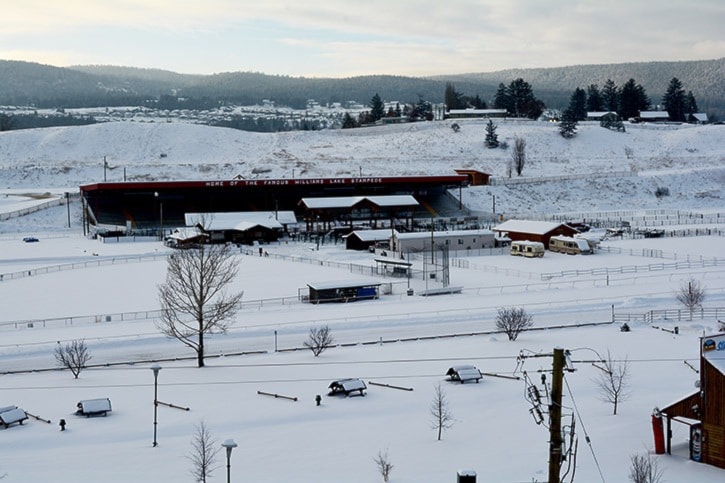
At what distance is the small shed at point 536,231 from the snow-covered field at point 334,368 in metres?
4.58

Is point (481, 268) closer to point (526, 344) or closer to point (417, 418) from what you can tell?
point (526, 344)

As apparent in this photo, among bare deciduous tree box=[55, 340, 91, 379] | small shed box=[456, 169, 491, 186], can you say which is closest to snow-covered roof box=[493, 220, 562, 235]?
small shed box=[456, 169, 491, 186]

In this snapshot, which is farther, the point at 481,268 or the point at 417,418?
the point at 481,268

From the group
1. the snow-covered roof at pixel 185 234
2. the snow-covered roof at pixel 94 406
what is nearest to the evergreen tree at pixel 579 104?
the snow-covered roof at pixel 185 234

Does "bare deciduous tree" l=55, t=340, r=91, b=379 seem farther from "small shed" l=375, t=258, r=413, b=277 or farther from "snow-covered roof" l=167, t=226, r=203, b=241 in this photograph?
"snow-covered roof" l=167, t=226, r=203, b=241

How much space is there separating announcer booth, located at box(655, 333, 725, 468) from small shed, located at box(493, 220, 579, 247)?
4171 cm

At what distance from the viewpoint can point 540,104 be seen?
154375 mm


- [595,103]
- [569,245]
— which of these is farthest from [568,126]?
[569,245]

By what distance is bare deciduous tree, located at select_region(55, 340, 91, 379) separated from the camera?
27766 mm

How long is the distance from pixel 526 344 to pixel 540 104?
129 m

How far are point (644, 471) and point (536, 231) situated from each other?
45406mm

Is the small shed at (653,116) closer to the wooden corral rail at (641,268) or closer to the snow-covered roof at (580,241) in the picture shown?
the snow-covered roof at (580,241)

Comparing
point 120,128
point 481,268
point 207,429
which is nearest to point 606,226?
point 481,268

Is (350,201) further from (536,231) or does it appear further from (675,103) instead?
(675,103)
